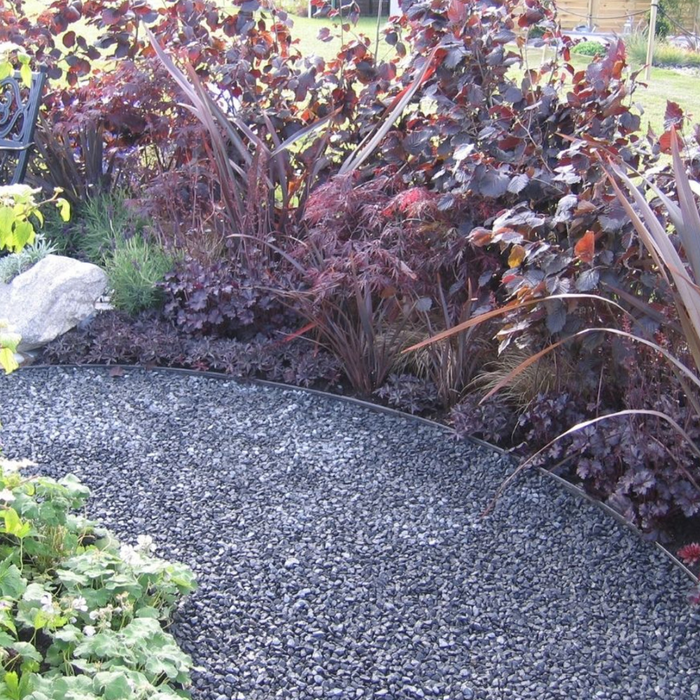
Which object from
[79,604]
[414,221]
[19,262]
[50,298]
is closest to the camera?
[79,604]

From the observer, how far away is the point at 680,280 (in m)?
2.01

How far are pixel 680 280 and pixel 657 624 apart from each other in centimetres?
85

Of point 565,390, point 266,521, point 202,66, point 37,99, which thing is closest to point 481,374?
point 565,390

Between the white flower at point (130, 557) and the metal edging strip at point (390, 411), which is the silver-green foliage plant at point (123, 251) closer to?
the metal edging strip at point (390, 411)

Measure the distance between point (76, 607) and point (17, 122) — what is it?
3468mm

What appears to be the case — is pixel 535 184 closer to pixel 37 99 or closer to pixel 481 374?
pixel 481 374

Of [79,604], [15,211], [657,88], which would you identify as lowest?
[657,88]

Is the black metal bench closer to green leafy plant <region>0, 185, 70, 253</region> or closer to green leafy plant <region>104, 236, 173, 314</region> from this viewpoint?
green leafy plant <region>104, 236, 173, 314</region>

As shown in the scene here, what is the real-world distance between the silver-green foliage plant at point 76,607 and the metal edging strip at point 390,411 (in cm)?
114

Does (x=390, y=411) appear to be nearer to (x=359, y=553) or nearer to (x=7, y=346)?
(x=359, y=553)

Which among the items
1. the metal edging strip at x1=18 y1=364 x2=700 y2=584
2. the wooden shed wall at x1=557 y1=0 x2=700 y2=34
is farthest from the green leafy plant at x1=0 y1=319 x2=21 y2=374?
the wooden shed wall at x1=557 y1=0 x2=700 y2=34

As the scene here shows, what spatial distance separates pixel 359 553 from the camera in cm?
238

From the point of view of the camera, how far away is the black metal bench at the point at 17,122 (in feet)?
14.2

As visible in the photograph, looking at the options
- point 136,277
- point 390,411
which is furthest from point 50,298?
point 390,411
